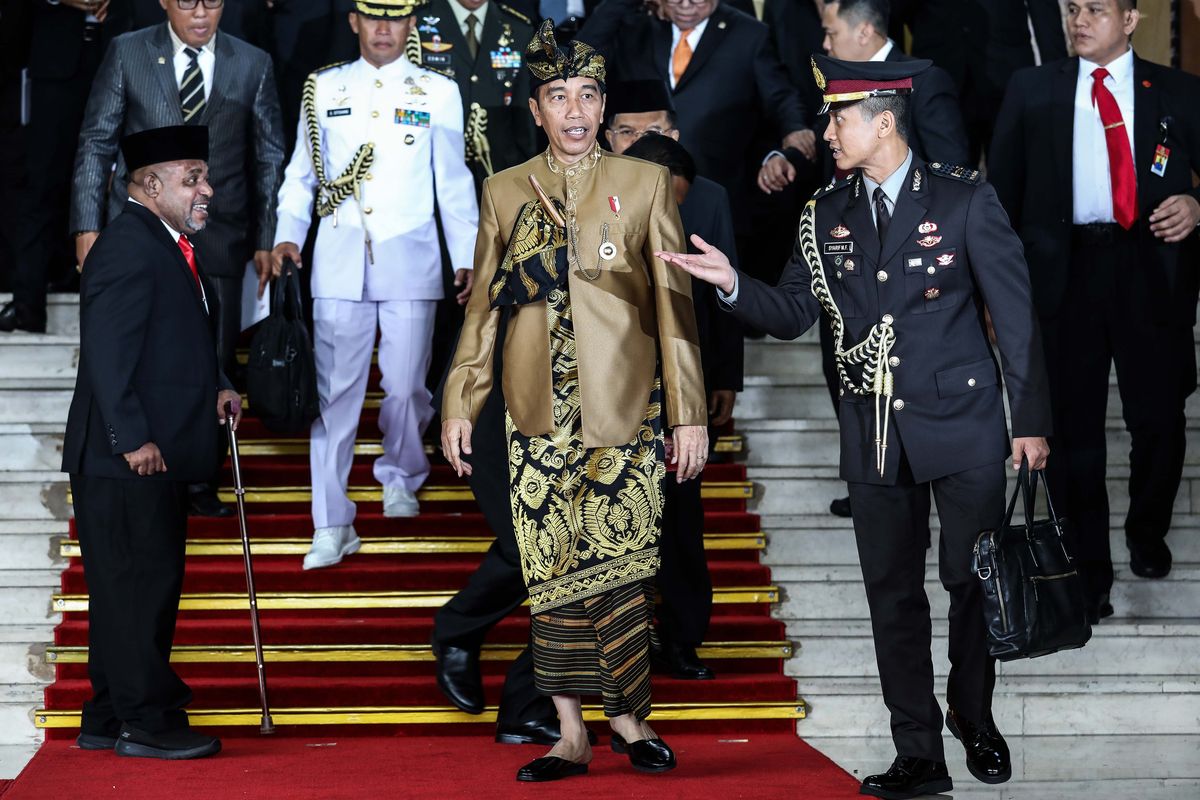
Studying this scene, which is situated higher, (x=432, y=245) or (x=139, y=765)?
(x=432, y=245)

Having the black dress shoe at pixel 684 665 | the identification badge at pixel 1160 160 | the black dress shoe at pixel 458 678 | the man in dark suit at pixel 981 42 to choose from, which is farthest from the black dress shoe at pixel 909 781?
the man in dark suit at pixel 981 42

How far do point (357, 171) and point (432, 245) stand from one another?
351mm

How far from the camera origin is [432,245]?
18.2 feet

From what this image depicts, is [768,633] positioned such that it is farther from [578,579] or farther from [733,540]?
[578,579]

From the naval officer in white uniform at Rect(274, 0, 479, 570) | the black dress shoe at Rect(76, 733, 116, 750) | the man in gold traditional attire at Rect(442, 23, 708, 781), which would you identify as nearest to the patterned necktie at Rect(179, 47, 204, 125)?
the naval officer in white uniform at Rect(274, 0, 479, 570)

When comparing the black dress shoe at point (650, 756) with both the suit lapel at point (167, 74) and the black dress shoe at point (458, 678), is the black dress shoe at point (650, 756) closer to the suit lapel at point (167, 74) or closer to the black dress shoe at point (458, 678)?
the black dress shoe at point (458, 678)

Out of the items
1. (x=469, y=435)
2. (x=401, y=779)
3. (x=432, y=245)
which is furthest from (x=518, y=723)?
(x=432, y=245)

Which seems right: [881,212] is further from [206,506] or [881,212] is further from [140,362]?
[206,506]

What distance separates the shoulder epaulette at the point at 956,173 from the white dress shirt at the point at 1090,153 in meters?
1.51

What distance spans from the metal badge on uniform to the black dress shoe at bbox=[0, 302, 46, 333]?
6.77 feet

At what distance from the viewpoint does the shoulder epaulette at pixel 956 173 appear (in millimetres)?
3906

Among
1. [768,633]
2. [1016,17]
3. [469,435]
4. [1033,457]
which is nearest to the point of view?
[1033,457]

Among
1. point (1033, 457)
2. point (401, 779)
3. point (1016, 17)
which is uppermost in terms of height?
point (1016, 17)

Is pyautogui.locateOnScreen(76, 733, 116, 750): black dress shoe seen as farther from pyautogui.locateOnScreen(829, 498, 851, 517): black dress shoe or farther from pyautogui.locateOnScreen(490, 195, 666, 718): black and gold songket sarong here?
pyautogui.locateOnScreen(829, 498, 851, 517): black dress shoe
